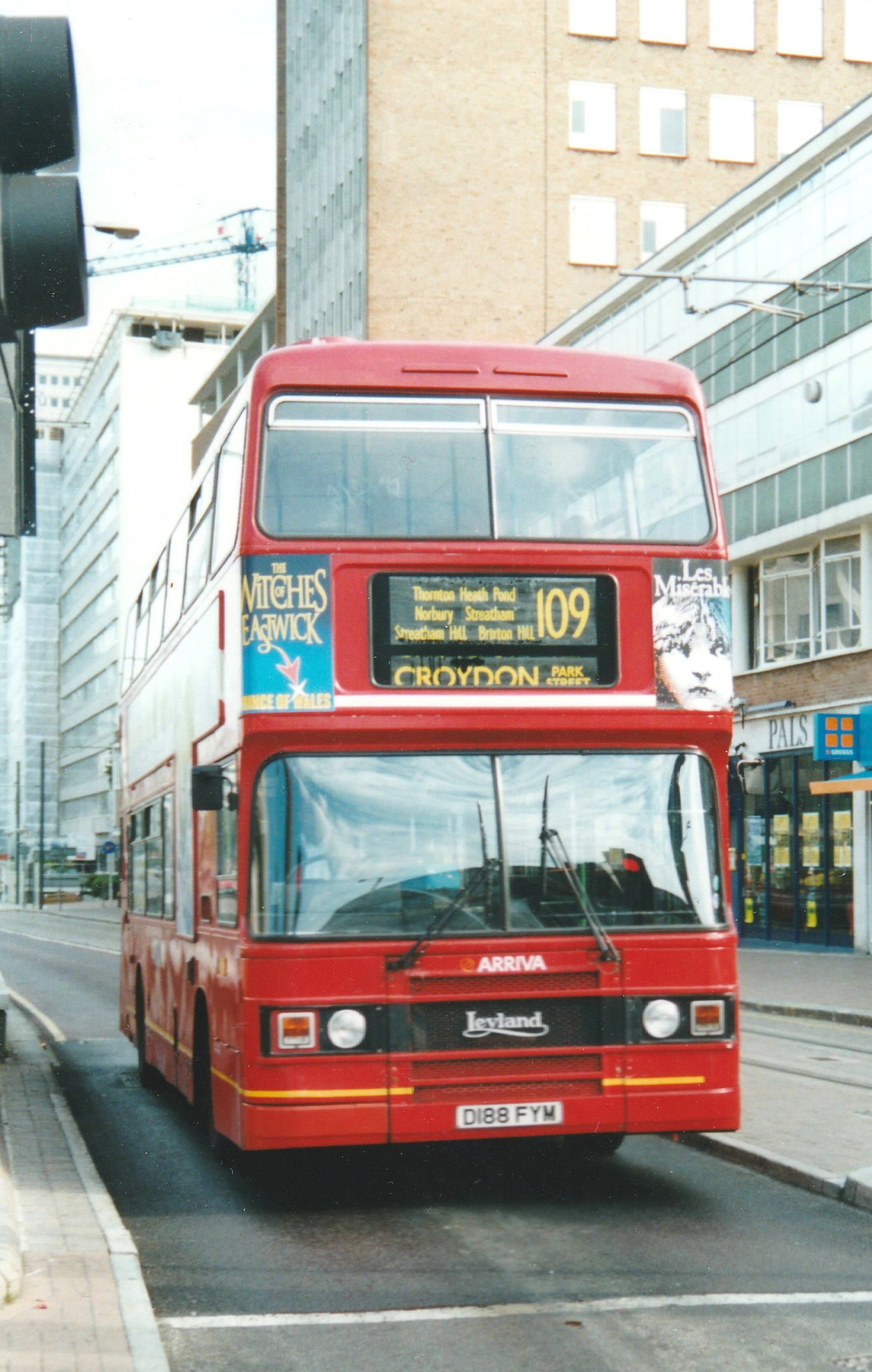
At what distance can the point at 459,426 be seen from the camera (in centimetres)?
845

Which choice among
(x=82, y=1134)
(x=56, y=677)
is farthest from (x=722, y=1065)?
(x=56, y=677)

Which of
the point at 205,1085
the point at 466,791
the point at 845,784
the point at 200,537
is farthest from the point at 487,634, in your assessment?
the point at 845,784

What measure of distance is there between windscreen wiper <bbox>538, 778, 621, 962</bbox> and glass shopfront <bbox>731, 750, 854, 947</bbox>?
21.1 m

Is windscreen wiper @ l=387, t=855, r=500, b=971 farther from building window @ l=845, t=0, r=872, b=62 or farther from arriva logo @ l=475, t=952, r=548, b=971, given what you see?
building window @ l=845, t=0, r=872, b=62

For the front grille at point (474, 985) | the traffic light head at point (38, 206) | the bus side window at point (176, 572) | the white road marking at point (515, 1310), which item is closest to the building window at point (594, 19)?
the bus side window at point (176, 572)

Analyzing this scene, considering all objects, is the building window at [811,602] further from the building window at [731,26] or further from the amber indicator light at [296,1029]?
the building window at [731,26]

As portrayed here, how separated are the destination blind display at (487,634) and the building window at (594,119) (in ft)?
155

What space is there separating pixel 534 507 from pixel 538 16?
156 ft

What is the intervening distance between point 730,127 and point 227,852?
4951cm

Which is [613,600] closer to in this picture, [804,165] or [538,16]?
[804,165]

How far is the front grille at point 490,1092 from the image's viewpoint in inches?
308

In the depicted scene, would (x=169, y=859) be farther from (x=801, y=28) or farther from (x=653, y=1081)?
(x=801, y=28)

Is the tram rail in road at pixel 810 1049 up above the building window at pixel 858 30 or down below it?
below

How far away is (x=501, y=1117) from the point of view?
25.7ft
